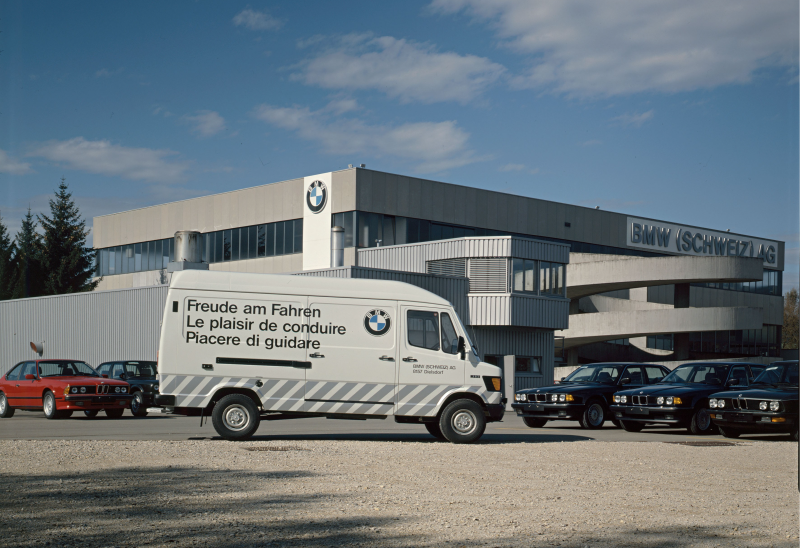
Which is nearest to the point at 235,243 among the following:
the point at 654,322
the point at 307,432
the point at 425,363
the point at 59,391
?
the point at 654,322

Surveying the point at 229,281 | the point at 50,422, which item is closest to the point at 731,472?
the point at 229,281

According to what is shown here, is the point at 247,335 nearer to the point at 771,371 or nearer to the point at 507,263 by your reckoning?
the point at 771,371

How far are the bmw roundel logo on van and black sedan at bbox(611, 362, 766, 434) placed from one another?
272 inches

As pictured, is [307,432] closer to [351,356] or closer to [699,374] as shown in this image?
[351,356]

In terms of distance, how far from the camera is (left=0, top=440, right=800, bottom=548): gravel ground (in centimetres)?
682

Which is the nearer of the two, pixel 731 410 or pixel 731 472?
pixel 731 472

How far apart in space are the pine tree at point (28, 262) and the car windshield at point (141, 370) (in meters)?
45.0

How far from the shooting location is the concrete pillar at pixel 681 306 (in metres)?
50.7

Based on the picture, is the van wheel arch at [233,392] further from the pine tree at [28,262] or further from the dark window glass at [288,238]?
the pine tree at [28,262]

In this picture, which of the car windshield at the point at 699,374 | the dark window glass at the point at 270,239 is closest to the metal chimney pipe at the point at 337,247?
the dark window glass at the point at 270,239

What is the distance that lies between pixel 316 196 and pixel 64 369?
2589cm

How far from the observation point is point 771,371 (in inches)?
722

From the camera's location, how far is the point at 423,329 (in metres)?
14.8

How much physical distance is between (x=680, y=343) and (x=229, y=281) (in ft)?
137
